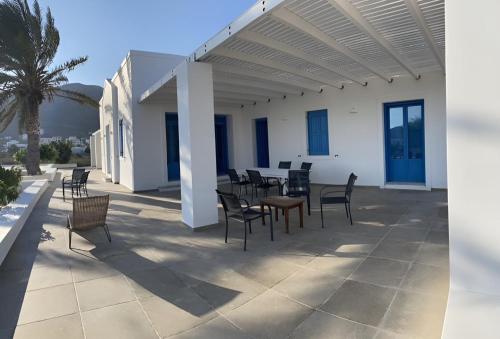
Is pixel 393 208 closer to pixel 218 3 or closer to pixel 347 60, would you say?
pixel 347 60

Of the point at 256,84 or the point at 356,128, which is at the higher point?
the point at 256,84

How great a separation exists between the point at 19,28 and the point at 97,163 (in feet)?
45.7

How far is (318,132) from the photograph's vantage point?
10.7m

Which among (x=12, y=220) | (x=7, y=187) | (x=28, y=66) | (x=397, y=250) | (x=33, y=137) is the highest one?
(x=28, y=66)

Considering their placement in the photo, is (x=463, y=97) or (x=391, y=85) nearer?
(x=463, y=97)

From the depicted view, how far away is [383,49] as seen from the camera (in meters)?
5.94

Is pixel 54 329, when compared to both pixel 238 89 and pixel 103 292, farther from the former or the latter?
pixel 238 89

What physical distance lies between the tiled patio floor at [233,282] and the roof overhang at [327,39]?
118 inches

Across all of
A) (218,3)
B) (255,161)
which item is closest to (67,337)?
(218,3)

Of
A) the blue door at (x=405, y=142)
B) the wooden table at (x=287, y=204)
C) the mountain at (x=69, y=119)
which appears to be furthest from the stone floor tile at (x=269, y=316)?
the mountain at (x=69, y=119)

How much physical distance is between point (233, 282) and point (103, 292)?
1.31 metres

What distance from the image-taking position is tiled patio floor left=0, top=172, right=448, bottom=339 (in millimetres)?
2531

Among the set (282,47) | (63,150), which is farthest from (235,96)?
(63,150)

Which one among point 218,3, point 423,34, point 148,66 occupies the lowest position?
point 423,34
